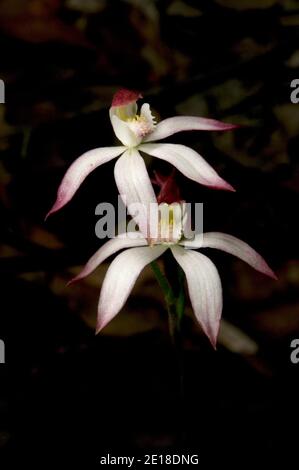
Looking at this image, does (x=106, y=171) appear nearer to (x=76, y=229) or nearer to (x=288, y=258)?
(x=76, y=229)

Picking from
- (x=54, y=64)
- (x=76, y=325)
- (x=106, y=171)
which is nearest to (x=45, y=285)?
(x=76, y=325)

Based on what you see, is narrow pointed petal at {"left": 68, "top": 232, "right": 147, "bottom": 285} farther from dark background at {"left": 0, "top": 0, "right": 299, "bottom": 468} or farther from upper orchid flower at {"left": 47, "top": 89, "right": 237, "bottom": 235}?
dark background at {"left": 0, "top": 0, "right": 299, "bottom": 468}

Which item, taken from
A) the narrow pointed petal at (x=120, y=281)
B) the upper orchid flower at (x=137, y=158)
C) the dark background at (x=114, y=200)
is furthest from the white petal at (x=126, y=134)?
the dark background at (x=114, y=200)

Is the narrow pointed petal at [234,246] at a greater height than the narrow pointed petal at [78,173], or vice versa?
the narrow pointed petal at [78,173]

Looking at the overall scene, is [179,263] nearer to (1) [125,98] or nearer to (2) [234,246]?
(2) [234,246]

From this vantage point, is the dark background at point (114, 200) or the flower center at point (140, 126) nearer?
the flower center at point (140, 126)

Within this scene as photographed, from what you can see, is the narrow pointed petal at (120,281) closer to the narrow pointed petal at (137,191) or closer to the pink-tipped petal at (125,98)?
the narrow pointed petal at (137,191)
